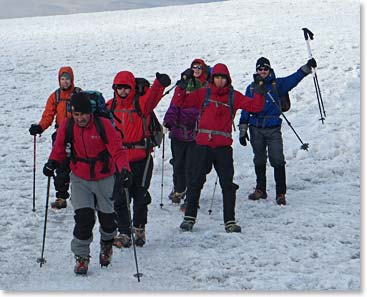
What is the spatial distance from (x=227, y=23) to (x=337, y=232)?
86.2 ft

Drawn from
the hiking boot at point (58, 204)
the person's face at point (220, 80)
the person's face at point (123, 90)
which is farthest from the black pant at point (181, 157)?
the person's face at point (123, 90)

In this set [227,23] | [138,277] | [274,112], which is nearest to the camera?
[138,277]

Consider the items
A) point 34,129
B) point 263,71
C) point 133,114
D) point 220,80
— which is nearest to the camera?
point 133,114

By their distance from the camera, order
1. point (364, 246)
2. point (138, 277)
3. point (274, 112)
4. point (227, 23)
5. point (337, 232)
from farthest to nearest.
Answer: point (227, 23) < point (274, 112) < point (337, 232) < point (364, 246) < point (138, 277)

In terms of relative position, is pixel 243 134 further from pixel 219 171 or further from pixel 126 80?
pixel 126 80

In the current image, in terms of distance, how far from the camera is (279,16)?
Answer: 112 feet

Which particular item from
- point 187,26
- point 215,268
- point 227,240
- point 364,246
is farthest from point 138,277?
point 187,26

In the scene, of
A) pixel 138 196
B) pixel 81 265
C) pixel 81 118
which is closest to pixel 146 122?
pixel 138 196

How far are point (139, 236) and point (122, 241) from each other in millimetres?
251

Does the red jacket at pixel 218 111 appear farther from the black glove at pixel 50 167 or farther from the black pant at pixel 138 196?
the black glove at pixel 50 167

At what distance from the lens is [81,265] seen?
656 cm

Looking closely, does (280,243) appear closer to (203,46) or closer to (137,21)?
(203,46)

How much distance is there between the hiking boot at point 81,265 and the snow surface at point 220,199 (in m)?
0.11

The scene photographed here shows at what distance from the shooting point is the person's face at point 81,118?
6312 millimetres
